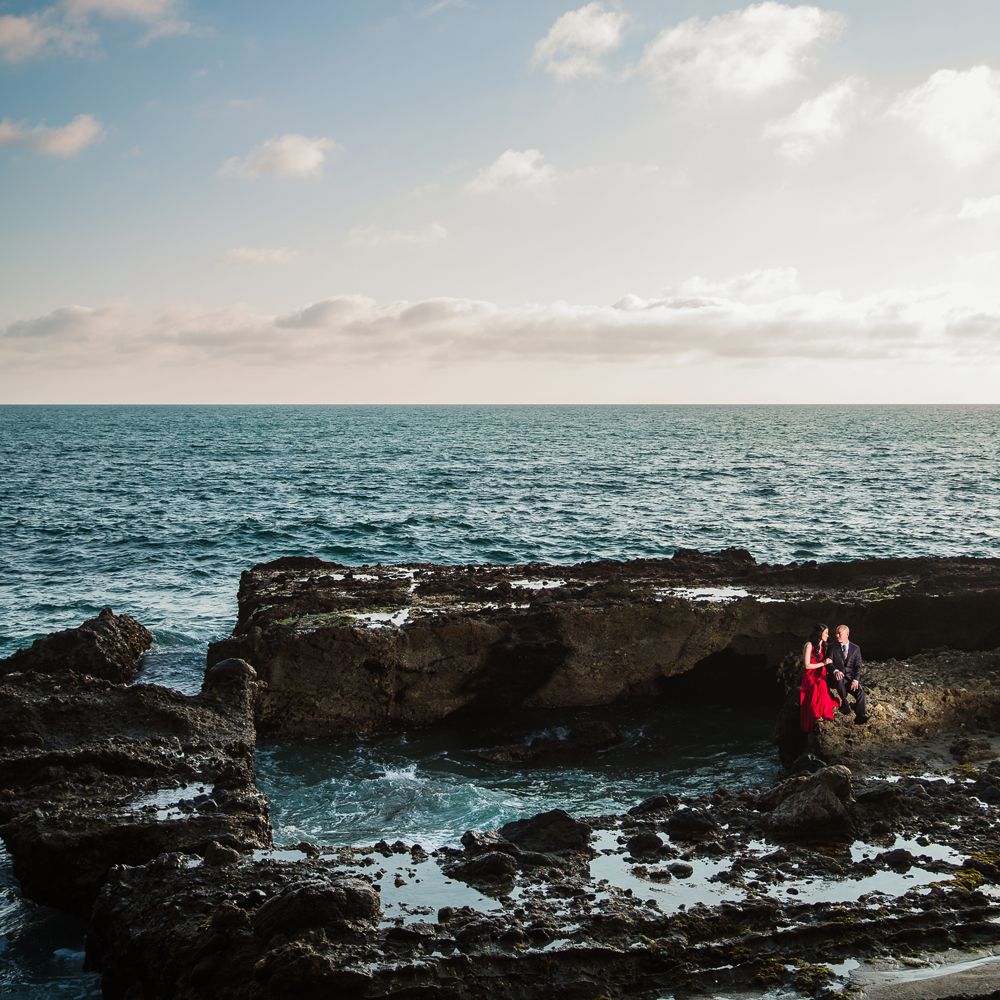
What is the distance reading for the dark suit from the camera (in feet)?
49.0

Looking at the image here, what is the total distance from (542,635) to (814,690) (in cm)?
580

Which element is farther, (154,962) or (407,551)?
(407,551)

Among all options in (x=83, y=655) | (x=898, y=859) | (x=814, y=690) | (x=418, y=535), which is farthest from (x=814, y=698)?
(x=418, y=535)

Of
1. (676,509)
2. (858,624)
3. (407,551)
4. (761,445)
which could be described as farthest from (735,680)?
(761,445)

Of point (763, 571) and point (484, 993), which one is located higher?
point (763, 571)

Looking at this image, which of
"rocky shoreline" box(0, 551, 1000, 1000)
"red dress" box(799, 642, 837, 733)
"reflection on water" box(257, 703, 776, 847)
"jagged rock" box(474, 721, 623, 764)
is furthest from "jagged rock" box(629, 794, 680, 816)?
"jagged rock" box(474, 721, 623, 764)

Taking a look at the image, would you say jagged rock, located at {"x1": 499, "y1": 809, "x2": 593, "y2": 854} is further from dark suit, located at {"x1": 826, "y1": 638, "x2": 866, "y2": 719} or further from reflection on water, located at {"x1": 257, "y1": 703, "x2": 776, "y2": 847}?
dark suit, located at {"x1": 826, "y1": 638, "x2": 866, "y2": 719}

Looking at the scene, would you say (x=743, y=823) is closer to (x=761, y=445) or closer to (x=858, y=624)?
(x=858, y=624)

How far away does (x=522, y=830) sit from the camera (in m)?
11.4

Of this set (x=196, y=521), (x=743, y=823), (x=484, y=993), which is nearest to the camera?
(x=484, y=993)

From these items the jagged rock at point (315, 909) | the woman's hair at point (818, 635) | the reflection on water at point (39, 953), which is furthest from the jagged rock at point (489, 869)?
A: the woman's hair at point (818, 635)

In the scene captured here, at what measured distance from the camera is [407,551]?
37.8 m

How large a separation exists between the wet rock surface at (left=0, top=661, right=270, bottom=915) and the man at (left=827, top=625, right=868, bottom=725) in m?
9.12

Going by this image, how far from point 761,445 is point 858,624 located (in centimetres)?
9757
